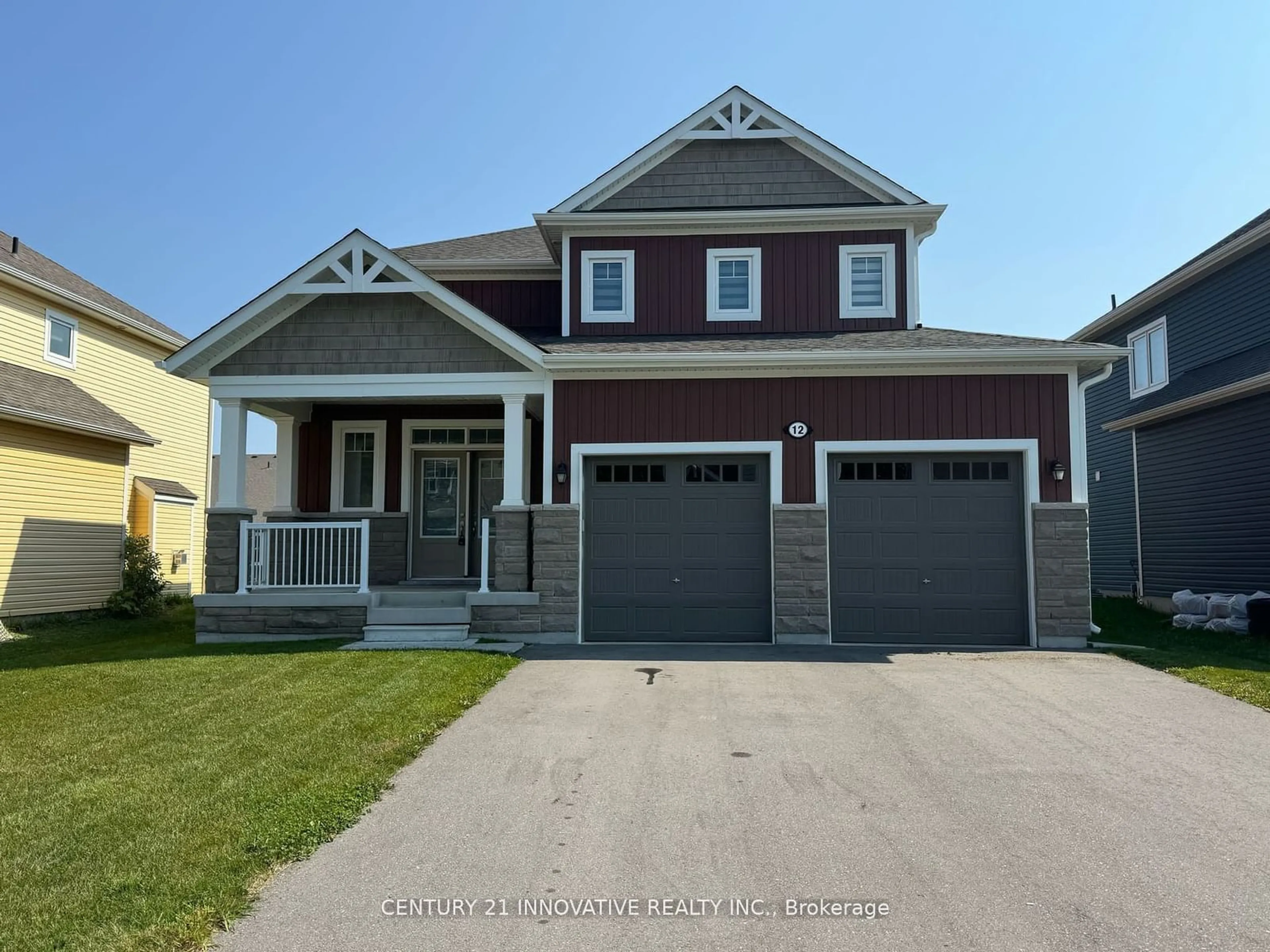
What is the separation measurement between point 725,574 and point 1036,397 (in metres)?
4.53

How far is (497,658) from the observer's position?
9562 millimetres

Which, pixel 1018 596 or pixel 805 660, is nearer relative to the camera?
pixel 805 660

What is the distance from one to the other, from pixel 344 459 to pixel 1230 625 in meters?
13.8

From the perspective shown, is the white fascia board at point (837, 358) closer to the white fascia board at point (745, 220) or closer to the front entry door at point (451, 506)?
the white fascia board at point (745, 220)

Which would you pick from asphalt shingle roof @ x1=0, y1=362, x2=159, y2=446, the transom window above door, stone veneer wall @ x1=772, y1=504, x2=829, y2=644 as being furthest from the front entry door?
asphalt shingle roof @ x1=0, y1=362, x2=159, y2=446

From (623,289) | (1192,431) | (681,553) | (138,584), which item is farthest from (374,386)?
(1192,431)

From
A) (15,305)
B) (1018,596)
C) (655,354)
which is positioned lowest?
(1018,596)

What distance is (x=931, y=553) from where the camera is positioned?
11078mm

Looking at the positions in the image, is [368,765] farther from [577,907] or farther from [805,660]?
[805,660]

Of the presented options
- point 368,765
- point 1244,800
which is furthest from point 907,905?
point 368,765

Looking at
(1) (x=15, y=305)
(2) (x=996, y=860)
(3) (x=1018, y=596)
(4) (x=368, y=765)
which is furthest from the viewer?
(1) (x=15, y=305)

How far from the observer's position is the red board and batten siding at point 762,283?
12.9 meters

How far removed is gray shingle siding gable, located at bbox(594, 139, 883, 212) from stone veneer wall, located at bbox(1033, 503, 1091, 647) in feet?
18.9

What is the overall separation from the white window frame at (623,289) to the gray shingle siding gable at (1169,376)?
994cm
